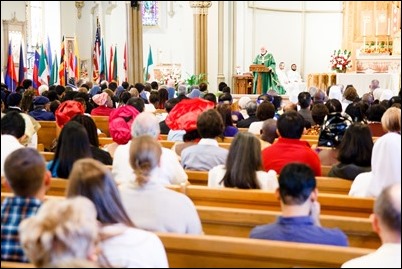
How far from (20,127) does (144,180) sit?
6.31 ft

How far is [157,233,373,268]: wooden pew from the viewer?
2.77 metres

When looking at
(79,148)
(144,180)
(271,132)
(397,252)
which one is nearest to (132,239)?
(144,180)

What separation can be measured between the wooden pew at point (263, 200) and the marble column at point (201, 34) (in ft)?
44.7

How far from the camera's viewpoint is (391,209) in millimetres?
2438

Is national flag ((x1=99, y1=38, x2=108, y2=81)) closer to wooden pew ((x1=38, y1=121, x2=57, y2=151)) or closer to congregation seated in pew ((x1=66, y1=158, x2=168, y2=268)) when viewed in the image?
wooden pew ((x1=38, y1=121, x2=57, y2=151))

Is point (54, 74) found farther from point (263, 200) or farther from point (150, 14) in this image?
point (263, 200)

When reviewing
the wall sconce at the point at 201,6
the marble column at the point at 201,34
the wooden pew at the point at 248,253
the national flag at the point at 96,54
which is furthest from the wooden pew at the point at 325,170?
the wall sconce at the point at 201,6

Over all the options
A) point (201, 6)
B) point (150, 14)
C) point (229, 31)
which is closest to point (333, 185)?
point (201, 6)

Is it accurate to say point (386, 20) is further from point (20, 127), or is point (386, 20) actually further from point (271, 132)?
point (20, 127)

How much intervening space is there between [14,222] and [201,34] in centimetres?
1493

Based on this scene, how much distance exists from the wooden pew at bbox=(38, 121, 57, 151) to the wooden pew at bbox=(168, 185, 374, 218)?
4.01 m

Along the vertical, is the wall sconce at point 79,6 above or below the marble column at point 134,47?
above

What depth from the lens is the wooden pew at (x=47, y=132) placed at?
25.4ft

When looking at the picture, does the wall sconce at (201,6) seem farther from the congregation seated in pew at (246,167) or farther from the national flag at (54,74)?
the congregation seated in pew at (246,167)
